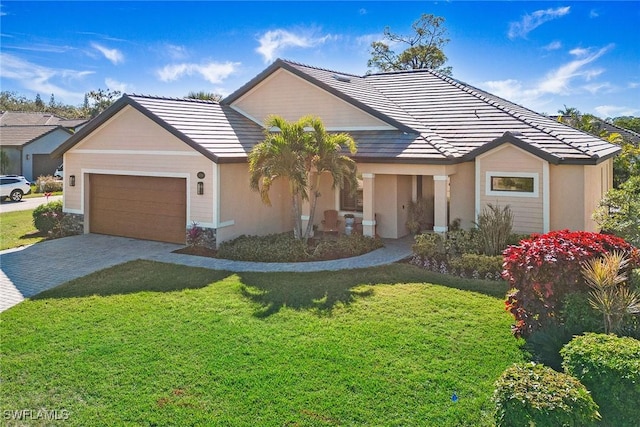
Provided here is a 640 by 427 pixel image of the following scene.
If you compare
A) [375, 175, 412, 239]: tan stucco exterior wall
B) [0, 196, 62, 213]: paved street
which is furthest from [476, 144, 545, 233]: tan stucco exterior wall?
[0, 196, 62, 213]: paved street

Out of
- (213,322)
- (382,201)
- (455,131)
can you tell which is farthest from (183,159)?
(455,131)

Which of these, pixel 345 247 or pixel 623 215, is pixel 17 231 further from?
pixel 623 215

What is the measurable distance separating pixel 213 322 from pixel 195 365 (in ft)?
5.70

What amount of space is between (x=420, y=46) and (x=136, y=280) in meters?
36.6

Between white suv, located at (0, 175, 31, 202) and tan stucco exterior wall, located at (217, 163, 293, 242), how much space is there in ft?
72.8

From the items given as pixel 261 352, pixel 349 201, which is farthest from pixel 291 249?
pixel 261 352

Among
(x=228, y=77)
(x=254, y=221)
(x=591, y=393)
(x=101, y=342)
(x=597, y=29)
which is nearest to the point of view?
(x=591, y=393)

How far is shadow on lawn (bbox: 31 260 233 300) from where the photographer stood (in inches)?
449

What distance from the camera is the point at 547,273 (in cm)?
813

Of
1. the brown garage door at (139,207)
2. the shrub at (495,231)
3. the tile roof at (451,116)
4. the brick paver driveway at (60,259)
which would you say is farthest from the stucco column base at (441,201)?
the brick paver driveway at (60,259)

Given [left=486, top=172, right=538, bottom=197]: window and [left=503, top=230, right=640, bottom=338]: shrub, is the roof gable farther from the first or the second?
[left=503, top=230, right=640, bottom=338]: shrub

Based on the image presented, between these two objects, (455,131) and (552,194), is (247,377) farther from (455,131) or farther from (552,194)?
(455,131)

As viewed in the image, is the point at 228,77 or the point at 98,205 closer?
the point at 98,205

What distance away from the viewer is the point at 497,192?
15.3 meters
